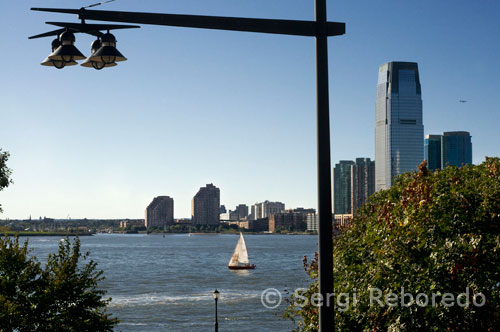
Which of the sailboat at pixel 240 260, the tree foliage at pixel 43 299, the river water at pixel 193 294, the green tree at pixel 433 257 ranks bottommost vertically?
the river water at pixel 193 294

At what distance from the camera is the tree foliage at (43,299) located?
17062 mm

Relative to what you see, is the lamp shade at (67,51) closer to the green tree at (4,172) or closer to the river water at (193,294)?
the green tree at (4,172)

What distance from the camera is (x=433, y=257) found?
455 inches

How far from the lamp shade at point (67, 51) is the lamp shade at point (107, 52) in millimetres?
190

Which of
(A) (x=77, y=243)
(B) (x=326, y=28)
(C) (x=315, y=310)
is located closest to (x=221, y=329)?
(A) (x=77, y=243)

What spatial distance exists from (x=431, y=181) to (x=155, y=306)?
225 feet

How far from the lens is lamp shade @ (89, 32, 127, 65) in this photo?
800 cm

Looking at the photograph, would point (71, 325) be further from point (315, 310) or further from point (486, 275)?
point (486, 275)

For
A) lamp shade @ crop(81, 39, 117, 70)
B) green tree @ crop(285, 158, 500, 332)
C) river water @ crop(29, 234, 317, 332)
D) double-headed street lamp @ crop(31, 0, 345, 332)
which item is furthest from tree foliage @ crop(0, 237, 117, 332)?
river water @ crop(29, 234, 317, 332)

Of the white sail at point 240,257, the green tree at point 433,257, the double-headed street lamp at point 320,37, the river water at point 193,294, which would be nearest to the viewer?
the double-headed street lamp at point 320,37

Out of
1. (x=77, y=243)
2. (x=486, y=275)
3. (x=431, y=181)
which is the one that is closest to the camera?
(x=486, y=275)

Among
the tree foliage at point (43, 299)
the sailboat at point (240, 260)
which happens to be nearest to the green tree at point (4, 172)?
the tree foliage at point (43, 299)

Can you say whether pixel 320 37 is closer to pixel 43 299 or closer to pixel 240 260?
pixel 43 299

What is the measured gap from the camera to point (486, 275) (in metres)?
11.1
